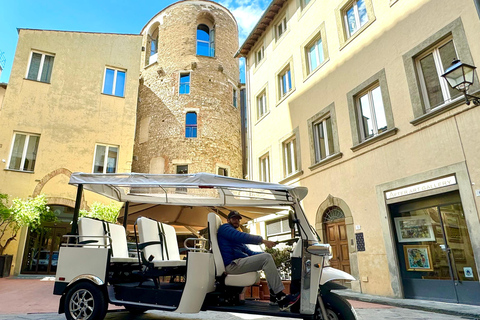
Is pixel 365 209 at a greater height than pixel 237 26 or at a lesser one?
lesser

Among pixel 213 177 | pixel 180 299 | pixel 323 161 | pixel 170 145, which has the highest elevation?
pixel 170 145

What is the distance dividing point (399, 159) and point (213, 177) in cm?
606

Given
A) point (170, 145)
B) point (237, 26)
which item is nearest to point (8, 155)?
point (170, 145)

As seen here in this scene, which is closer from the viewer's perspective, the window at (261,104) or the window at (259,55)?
the window at (261,104)

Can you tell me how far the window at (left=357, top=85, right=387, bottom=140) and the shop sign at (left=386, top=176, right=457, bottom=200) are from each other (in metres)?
1.83

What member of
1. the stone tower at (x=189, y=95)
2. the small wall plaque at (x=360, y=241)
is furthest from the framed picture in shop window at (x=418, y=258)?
the stone tower at (x=189, y=95)

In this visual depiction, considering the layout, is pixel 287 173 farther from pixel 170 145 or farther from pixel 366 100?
pixel 170 145

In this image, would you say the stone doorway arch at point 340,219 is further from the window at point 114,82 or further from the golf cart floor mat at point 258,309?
the window at point 114,82

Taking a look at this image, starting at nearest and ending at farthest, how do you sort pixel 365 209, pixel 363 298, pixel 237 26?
pixel 363 298 < pixel 365 209 < pixel 237 26

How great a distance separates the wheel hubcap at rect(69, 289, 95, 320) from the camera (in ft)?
14.8

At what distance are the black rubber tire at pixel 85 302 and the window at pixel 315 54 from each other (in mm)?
10715

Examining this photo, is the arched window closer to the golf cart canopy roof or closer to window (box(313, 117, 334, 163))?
window (box(313, 117, 334, 163))

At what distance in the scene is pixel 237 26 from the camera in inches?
1033

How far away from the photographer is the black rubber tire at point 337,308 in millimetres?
3617
